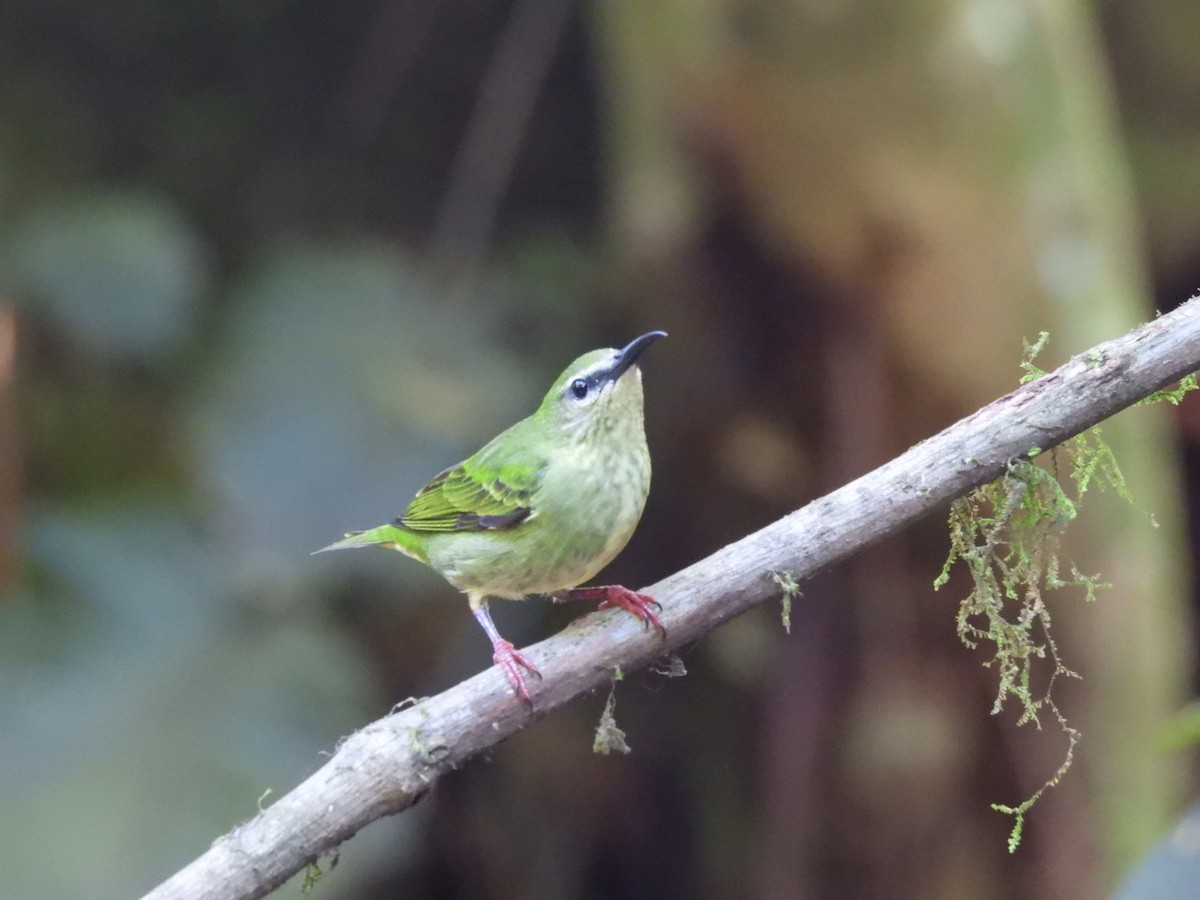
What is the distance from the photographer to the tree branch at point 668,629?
2.14 metres

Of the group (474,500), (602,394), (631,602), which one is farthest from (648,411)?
(631,602)

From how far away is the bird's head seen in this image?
130 inches


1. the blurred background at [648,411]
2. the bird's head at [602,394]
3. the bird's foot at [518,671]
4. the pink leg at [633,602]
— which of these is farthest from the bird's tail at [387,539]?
the bird's foot at [518,671]

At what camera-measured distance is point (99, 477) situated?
555 centimetres

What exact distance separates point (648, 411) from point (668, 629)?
337 centimetres

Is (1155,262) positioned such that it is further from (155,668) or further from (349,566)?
(155,668)

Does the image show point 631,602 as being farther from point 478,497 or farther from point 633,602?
point 478,497

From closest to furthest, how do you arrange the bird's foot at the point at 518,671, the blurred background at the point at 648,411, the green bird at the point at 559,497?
the bird's foot at the point at 518,671
the green bird at the point at 559,497
the blurred background at the point at 648,411

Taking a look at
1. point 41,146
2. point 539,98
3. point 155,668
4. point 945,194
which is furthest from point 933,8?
point 41,146

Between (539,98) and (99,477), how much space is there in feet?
10.5

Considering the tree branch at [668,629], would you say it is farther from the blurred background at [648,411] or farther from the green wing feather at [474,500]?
the blurred background at [648,411]

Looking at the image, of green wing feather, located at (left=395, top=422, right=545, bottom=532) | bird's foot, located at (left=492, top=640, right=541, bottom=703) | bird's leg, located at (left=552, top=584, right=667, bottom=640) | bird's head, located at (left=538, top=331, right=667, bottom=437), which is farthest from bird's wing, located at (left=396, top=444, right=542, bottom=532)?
bird's foot, located at (left=492, top=640, right=541, bottom=703)

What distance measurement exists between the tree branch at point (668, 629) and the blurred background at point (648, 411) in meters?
2.44

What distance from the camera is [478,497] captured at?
11.7 feet
